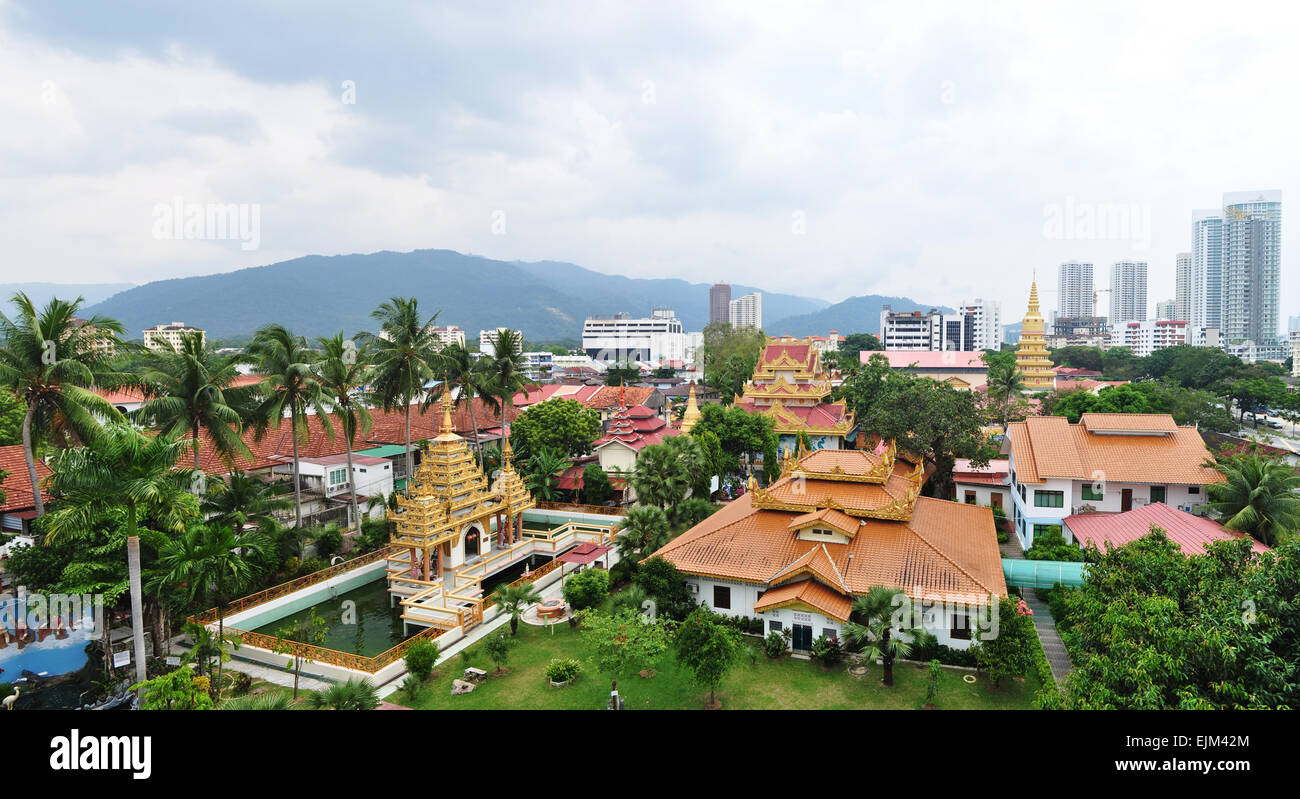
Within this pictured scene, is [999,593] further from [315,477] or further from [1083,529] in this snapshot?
[315,477]

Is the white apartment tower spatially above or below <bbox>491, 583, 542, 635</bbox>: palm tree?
above

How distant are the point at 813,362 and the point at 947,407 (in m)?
27.7

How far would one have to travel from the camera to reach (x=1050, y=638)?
1878 centimetres

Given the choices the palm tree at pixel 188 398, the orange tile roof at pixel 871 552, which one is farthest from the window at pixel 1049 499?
the palm tree at pixel 188 398

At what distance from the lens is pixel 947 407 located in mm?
31609

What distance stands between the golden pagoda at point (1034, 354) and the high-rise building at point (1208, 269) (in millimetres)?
108090

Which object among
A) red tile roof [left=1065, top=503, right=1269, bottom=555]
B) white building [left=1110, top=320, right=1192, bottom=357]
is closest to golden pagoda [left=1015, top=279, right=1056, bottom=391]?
red tile roof [left=1065, top=503, right=1269, bottom=555]

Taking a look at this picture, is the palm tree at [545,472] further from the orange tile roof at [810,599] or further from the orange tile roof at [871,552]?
the orange tile roof at [810,599]

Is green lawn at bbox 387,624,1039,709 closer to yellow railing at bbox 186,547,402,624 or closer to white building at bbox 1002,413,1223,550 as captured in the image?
yellow railing at bbox 186,547,402,624

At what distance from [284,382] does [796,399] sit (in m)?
37.5

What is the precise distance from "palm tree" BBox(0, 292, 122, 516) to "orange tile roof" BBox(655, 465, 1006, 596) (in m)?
15.9

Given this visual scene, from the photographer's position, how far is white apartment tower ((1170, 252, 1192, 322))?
6368 inches

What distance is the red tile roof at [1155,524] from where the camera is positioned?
19.4 meters
